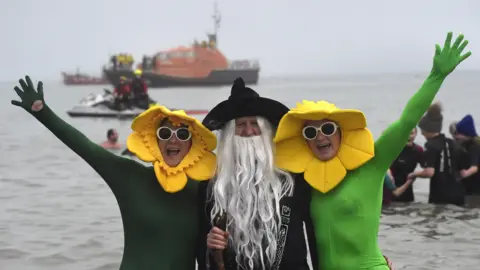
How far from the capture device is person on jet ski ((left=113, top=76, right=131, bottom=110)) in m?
29.0

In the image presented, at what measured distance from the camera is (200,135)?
179 inches

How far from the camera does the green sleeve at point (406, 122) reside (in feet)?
14.7

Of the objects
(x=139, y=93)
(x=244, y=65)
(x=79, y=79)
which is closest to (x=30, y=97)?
(x=139, y=93)

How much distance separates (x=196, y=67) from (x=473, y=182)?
2919 inches

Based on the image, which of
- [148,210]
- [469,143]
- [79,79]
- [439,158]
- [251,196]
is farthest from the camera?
[79,79]

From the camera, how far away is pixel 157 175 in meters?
4.43

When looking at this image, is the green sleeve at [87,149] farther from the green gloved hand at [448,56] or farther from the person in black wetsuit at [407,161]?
the person in black wetsuit at [407,161]

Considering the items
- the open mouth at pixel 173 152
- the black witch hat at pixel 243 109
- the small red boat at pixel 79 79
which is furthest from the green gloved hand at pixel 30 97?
the small red boat at pixel 79 79

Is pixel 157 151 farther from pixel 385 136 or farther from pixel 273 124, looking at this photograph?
pixel 385 136

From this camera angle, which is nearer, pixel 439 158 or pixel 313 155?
pixel 313 155

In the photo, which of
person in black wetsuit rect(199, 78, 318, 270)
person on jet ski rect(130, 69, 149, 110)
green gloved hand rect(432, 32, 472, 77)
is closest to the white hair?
person in black wetsuit rect(199, 78, 318, 270)

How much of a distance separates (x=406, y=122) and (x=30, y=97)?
227 cm

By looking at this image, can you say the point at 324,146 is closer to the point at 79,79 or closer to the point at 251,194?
the point at 251,194

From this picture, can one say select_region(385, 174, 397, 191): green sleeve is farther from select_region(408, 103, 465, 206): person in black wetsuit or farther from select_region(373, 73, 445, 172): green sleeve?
A: select_region(373, 73, 445, 172): green sleeve
